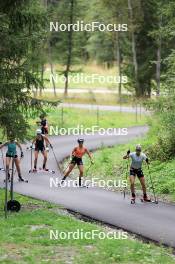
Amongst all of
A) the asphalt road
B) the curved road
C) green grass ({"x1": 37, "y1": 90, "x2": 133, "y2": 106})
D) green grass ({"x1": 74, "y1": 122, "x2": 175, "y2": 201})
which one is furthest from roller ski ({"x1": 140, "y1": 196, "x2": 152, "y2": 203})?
green grass ({"x1": 37, "y1": 90, "x2": 133, "y2": 106})

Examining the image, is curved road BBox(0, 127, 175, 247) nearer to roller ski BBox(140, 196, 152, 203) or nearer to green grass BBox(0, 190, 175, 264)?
roller ski BBox(140, 196, 152, 203)

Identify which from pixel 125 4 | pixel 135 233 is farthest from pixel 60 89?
pixel 135 233

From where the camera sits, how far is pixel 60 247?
1424 centimetres

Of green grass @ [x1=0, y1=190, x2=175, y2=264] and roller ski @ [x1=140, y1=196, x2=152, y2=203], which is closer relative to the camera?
green grass @ [x1=0, y1=190, x2=175, y2=264]

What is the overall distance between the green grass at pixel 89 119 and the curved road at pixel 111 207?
1378 centimetres

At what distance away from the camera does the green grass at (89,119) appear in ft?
128

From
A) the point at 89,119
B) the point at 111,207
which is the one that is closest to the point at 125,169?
the point at 111,207

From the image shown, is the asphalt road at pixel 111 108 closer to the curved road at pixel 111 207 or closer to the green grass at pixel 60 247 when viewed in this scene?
the curved road at pixel 111 207

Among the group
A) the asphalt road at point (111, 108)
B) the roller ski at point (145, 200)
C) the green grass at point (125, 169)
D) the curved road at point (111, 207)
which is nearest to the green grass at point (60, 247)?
the curved road at point (111, 207)

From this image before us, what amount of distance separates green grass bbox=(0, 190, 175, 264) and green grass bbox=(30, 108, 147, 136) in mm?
20640

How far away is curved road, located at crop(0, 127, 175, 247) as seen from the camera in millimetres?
15836

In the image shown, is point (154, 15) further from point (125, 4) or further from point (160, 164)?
point (160, 164)

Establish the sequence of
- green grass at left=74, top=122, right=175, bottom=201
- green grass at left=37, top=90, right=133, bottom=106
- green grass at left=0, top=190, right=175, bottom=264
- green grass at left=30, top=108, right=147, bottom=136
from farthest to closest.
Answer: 1. green grass at left=37, top=90, right=133, bottom=106
2. green grass at left=30, top=108, right=147, bottom=136
3. green grass at left=74, top=122, right=175, bottom=201
4. green grass at left=0, top=190, right=175, bottom=264

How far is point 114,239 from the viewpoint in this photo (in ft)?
48.6
